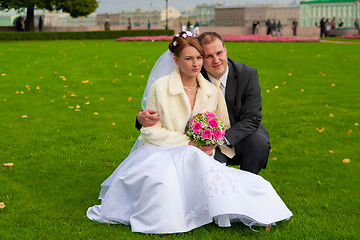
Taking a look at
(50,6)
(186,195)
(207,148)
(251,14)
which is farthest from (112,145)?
(251,14)

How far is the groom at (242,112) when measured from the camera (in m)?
5.01

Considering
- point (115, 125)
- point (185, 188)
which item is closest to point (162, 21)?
point (115, 125)

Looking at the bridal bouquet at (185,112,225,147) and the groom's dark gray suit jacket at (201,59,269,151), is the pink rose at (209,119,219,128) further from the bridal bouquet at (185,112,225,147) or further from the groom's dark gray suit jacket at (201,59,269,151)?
the groom's dark gray suit jacket at (201,59,269,151)

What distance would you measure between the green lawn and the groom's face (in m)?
1.61

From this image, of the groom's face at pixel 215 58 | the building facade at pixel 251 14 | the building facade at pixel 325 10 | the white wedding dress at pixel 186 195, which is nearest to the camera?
the white wedding dress at pixel 186 195

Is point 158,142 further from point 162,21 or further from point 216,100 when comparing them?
point 162,21

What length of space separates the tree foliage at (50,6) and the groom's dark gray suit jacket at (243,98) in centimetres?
4446

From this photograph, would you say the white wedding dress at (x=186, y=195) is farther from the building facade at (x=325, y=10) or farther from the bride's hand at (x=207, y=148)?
the building facade at (x=325, y=10)

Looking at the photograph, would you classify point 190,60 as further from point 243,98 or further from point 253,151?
point 253,151

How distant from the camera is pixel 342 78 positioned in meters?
15.6

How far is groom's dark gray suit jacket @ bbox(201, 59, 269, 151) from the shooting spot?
5109 mm

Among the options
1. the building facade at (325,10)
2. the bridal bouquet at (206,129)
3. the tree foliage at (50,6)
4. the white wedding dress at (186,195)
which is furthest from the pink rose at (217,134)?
the building facade at (325,10)

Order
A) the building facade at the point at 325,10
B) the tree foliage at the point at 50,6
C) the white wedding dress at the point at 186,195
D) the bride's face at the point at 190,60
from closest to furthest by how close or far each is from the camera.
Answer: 1. the white wedding dress at the point at 186,195
2. the bride's face at the point at 190,60
3. the tree foliage at the point at 50,6
4. the building facade at the point at 325,10

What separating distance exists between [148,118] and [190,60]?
714 mm
